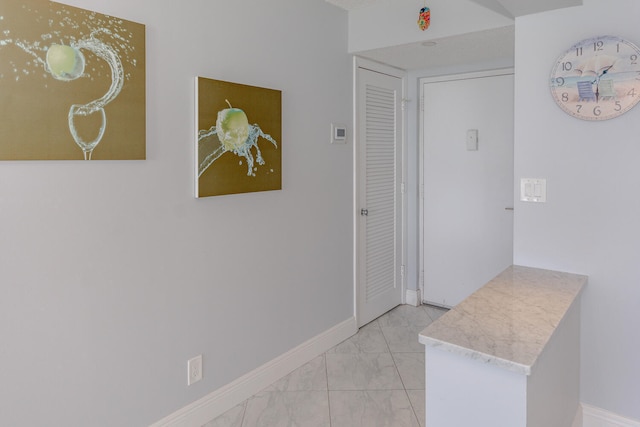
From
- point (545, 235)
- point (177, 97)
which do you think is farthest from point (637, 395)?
point (177, 97)

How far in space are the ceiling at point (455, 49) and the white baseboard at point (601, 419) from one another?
190cm

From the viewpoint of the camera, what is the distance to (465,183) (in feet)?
12.0

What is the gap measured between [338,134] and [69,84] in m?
1.79

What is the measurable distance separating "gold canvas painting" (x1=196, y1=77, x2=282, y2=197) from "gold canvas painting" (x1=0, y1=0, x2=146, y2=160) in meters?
0.32

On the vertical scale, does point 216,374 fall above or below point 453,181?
below

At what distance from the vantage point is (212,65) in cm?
222

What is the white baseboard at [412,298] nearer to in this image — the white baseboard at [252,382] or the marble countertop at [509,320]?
the white baseboard at [252,382]

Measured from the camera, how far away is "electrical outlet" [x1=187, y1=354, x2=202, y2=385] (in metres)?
2.20

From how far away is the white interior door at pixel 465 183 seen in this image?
11.3ft

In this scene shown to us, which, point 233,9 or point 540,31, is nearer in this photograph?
point 540,31

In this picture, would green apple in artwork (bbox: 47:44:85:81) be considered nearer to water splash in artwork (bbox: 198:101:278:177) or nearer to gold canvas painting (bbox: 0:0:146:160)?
gold canvas painting (bbox: 0:0:146:160)

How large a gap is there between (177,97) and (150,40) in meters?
0.26

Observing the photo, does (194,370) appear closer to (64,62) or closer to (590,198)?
(64,62)

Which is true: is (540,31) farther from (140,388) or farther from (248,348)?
(140,388)
